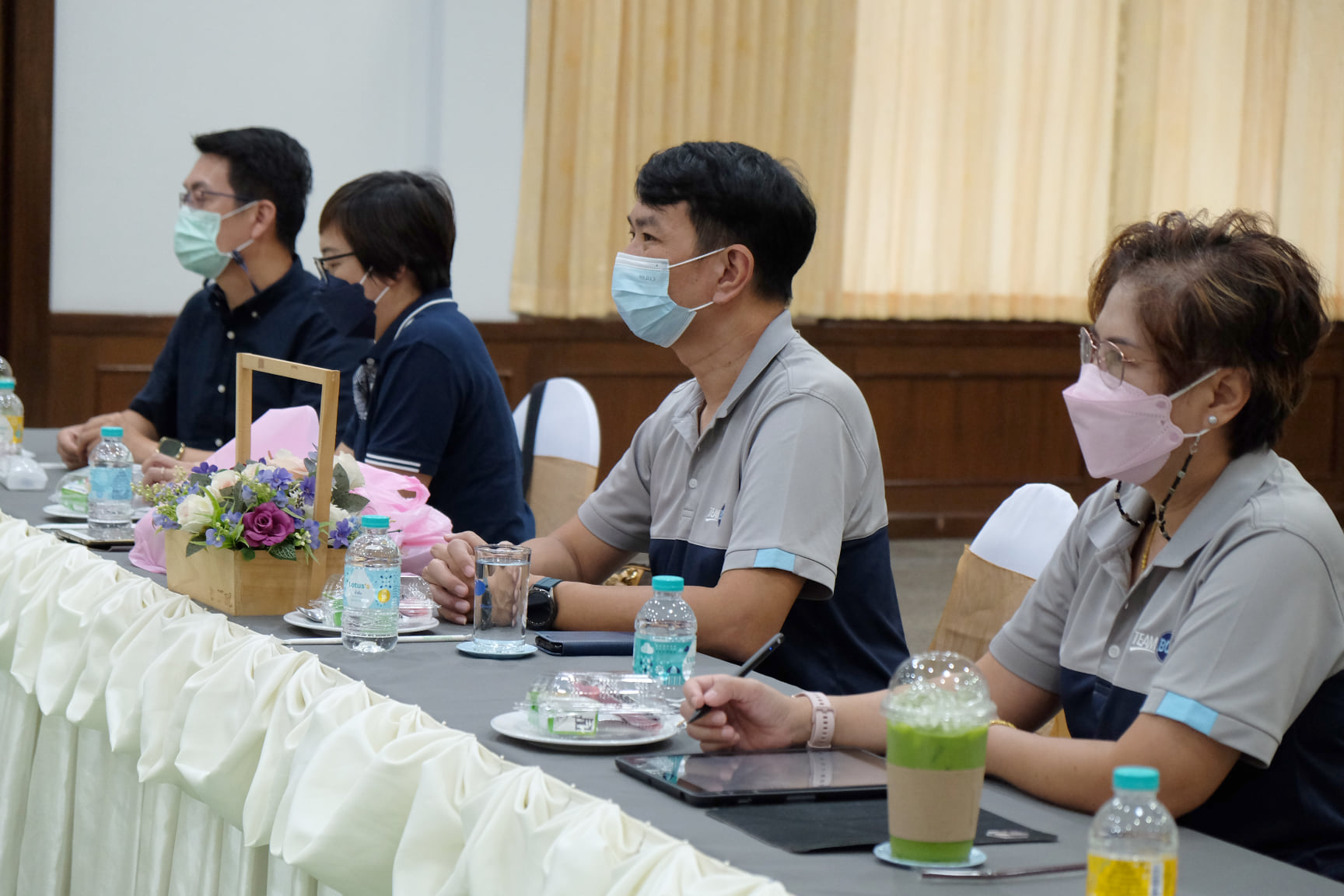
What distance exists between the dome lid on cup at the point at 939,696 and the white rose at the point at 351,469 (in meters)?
1.14

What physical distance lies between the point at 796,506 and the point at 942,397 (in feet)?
16.5

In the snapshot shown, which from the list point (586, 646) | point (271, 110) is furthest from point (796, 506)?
point (271, 110)

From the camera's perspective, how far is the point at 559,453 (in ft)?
11.0

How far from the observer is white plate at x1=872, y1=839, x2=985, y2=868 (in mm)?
1112

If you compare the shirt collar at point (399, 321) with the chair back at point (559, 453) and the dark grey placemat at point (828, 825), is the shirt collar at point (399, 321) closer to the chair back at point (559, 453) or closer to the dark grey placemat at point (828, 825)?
the chair back at point (559, 453)

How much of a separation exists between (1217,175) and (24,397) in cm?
566

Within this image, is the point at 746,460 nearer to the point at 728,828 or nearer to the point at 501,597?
the point at 501,597

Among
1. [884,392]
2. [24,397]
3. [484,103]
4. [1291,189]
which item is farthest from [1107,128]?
[24,397]

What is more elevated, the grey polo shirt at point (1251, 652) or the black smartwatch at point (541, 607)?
the grey polo shirt at point (1251, 652)

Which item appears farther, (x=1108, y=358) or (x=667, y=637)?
(x=667, y=637)

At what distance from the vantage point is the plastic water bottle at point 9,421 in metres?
3.11

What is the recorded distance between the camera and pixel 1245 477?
4.78 feet

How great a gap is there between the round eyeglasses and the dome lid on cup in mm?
518

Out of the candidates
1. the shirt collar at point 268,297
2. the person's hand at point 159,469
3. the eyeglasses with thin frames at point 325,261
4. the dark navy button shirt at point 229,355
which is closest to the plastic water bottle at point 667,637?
the person's hand at point 159,469
